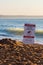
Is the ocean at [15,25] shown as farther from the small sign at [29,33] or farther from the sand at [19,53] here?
the small sign at [29,33]

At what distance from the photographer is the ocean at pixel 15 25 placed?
1.90 metres

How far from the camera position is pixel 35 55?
69.9 inches

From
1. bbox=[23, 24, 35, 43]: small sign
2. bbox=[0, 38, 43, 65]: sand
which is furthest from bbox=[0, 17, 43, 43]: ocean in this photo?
bbox=[23, 24, 35, 43]: small sign

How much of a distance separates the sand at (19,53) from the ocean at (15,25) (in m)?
0.05

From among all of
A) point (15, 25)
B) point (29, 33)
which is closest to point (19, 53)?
point (29, 33)

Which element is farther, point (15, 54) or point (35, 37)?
point (35, 37)

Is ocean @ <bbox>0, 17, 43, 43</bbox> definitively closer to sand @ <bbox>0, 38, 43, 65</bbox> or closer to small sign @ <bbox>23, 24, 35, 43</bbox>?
sand @ <bbox>0, 38, 43, 65</bbox>

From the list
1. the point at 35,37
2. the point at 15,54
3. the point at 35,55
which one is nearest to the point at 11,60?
the point at 15,54

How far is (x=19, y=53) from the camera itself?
1.75 metres

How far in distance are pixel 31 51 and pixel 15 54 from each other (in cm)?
19

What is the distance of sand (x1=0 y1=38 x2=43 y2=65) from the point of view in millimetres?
1635

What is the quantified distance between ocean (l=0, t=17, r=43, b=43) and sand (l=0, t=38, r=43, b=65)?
0.05 m

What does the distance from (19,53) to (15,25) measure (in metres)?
0.33

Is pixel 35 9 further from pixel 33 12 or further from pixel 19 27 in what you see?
pixel 19 27
